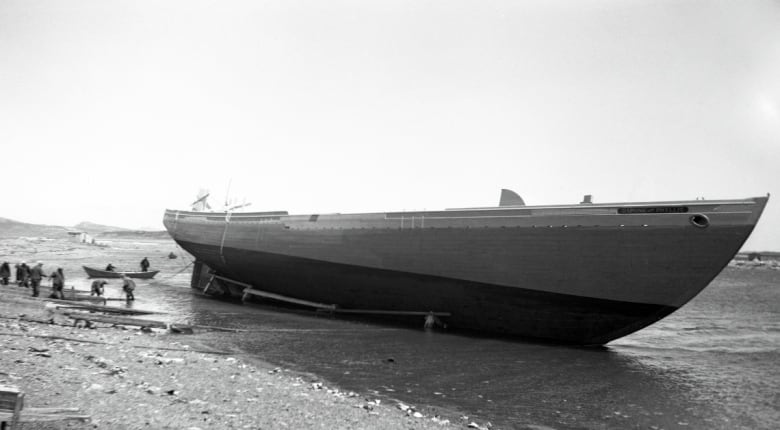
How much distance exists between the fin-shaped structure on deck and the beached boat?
1.4 inches

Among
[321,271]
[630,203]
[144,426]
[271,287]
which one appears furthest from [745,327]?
[144,426]

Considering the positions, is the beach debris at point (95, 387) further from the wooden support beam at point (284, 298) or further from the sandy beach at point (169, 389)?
the wooden support beam at point (284, 298)

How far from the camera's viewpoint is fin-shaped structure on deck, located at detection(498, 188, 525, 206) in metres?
15.1

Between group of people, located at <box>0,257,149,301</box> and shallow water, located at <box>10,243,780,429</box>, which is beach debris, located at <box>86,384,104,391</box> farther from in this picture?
group of people, located at <box>0,257,149,301</box>

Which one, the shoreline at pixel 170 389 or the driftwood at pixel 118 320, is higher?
the shoreline at pixel 170 389

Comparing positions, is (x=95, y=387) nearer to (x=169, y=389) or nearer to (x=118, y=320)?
(x=169, y=389)

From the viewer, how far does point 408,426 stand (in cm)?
622

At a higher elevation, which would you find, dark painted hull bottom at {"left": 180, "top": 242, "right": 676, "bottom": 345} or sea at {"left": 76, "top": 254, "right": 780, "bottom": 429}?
dark painted hull bottom at {"left": 180, "top": 242, "right": 676, "bottom": 345}

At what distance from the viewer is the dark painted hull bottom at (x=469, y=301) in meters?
12.8

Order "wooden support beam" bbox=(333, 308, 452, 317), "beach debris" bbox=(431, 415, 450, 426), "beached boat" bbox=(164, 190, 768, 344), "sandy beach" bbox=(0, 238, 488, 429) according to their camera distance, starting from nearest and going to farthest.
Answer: "sandy beach" bbox=(0, 238, 488, 429) → "beach debris" bbox=(431, 415, 450, 426) → "beached boat" bbox=(164, 190, 768, 344) → "wooden support beam" bbox=(333, 308, 452, 317)

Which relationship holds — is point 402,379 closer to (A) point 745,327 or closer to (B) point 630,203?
(B) point 630,203

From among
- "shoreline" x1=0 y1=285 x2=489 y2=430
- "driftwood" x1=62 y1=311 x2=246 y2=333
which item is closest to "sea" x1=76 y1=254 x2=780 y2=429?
"shoreline" x1=0 y1=285 x2=489 y2=430

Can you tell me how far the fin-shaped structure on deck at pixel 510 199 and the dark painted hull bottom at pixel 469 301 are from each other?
121 inches

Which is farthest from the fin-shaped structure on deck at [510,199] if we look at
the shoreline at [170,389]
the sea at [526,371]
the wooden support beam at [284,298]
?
the shoreline at [170,389]
